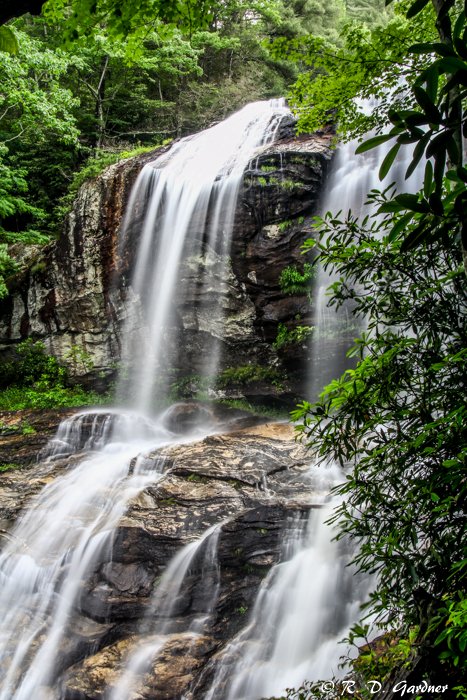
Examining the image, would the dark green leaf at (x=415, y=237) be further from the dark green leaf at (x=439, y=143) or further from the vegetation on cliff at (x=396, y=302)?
the dark green leaf at (x=439, y=143)

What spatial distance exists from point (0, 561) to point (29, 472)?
6.03 feet

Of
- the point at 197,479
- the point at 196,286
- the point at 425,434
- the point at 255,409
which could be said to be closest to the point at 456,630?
the point at 425,434

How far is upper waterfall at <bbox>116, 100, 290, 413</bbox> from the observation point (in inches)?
426

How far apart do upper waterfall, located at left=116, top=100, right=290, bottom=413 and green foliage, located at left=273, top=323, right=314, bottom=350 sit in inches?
73.6

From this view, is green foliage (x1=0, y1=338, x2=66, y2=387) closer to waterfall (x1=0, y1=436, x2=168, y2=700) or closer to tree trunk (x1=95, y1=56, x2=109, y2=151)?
waterfall (x1=0, y1=436, x2=168, y2=700)

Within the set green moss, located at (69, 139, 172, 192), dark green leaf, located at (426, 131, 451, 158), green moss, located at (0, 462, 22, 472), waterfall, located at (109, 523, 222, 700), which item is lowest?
waterfall, located at (109, 523, 222, 700)

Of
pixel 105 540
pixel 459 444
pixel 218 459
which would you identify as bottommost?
pixel 105 540

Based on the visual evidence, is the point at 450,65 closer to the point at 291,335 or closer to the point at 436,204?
the point at 436,204

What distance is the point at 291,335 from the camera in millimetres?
10328

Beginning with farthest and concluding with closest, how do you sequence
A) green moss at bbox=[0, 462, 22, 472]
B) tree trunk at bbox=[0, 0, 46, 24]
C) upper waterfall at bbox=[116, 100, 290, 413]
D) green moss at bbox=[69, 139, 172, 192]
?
green moss at bbox=[69, 139, 172, 192] < upper waterfall at bbox=[116, 100, 290, 413] < green moss at bbox=[0, 462, 22, 472] < tree trunk at bbox=[0, 0, 46, 24]

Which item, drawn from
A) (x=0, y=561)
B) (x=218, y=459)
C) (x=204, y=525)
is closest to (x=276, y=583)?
(x=204, y=525)

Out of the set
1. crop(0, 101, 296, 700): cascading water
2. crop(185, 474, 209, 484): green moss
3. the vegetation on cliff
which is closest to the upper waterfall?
crop(0, 101, 296, 700): cascading water

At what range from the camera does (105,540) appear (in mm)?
6484

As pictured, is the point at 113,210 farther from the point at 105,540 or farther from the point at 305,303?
the point at 105,540
